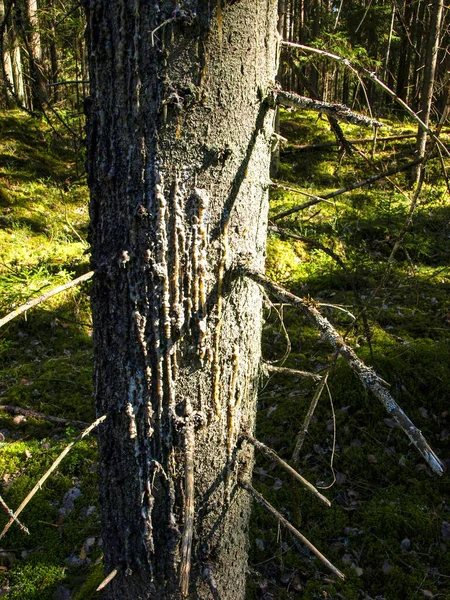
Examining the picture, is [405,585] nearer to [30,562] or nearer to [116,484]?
[116,484]

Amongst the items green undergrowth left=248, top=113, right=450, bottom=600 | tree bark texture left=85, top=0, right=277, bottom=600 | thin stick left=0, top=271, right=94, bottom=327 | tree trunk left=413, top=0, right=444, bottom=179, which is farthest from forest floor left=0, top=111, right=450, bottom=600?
tree trunk left=413, top=0, right=444, bottom=179

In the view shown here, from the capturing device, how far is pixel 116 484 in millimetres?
1768

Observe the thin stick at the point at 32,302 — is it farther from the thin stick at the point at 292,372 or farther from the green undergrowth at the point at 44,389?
the thin stick at the point at 292,372

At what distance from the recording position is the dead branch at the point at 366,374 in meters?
0.99

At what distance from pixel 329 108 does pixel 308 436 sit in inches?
126

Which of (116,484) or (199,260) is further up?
(199,260)

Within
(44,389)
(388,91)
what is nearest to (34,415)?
(44,389)

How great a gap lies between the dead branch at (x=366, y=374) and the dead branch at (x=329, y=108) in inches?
22.2

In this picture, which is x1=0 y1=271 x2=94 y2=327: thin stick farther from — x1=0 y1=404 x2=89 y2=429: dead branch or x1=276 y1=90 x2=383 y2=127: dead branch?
x1=0 y1=404 x2=89 y2=429: dead branch

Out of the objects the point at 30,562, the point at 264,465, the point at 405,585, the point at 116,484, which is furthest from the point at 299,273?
the point at 116,484

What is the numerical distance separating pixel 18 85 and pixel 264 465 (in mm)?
11916

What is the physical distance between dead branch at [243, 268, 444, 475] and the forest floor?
0.09 m

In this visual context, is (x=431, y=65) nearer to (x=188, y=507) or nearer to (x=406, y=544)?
(x=406, y=544)

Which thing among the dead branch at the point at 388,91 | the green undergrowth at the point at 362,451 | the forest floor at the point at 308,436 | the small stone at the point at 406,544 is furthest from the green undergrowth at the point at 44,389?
the small stone at the point at 406,544
